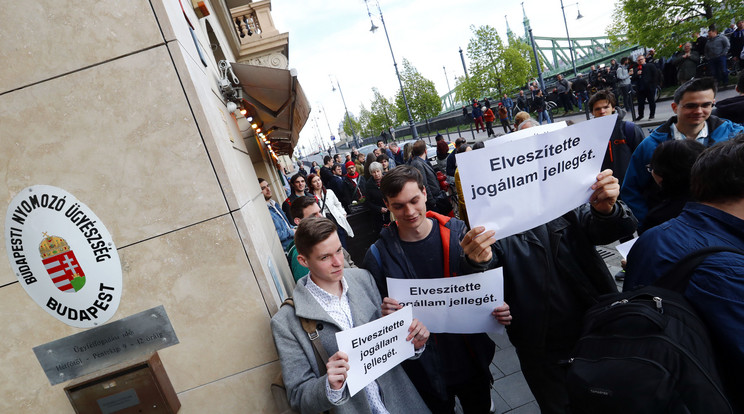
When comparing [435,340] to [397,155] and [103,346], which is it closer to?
[103,346]

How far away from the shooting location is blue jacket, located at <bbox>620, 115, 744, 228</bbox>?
10.5 feet

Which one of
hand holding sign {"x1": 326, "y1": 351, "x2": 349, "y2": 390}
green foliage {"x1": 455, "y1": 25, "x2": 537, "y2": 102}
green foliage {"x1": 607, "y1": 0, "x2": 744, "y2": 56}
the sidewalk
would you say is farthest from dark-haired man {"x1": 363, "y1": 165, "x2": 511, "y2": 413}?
green foliage {"x1": 455, "y1": 25, "x2": 537, "y2": 102}

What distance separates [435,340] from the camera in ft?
8.41

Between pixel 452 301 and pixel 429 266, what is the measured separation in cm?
28

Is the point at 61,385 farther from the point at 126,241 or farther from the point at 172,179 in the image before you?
the point at 172,179

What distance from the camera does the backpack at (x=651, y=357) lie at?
131 centimetres

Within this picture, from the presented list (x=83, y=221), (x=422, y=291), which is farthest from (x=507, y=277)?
(x=83, y=221)

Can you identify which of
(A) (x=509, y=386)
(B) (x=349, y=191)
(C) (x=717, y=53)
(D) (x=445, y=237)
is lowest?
(A) (x=509, y=386)

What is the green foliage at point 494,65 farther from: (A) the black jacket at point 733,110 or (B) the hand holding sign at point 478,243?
(B) the hand holding sign at point 478,243

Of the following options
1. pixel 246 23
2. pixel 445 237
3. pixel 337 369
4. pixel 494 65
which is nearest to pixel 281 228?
pixel 445 237

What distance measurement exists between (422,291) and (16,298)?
222 centimetres

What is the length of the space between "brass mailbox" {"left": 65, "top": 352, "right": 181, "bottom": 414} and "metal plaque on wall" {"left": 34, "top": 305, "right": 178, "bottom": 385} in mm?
65

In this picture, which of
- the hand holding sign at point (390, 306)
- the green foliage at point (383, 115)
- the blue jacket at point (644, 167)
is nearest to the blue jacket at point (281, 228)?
the hand holding sign at point (390, 306)

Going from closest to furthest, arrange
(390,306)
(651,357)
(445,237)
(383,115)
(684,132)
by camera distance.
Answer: (651,357)
(390,306)
(445,237)
(684,132)
(383,115)
